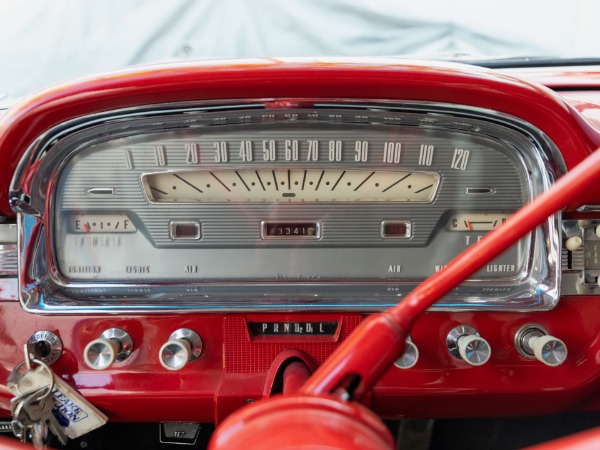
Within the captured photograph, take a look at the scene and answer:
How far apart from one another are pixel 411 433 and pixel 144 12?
137 cm

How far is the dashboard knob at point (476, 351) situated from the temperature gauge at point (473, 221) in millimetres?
216

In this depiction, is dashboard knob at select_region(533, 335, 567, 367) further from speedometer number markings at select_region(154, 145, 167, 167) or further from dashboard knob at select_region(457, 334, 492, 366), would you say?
speedometer number markings at select_region(154, 145, 167, 167)

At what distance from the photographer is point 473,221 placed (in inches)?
46.2

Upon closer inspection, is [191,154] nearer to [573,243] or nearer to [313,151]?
[313,151]

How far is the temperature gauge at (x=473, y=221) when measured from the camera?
1173 mm

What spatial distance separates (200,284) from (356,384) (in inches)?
21.7

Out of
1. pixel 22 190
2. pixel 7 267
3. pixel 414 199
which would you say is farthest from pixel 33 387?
pixel 414 199

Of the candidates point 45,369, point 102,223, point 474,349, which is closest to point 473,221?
point 474,349

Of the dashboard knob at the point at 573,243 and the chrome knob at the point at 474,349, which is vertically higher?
the dashboard knob at the point at 573,243

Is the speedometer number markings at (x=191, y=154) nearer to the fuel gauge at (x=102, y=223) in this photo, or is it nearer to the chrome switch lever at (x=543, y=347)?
the fuel gauge at (x=102, y=223)

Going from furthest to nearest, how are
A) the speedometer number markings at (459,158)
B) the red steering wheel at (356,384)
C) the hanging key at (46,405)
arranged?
the speedometer number markings at (459,158) → the hanging key at (46,405) → the red steering wheel at (356,384)

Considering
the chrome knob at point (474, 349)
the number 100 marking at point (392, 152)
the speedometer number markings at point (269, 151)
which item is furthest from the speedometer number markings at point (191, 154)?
the chrome knob at point (474, 349)

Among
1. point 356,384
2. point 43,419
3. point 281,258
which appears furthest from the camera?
point 281,258

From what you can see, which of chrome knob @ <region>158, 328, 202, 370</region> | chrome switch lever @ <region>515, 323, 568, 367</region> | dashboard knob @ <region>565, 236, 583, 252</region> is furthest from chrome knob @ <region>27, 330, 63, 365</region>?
dashboard knob @ <region>565, 236, 583, 252</region>
